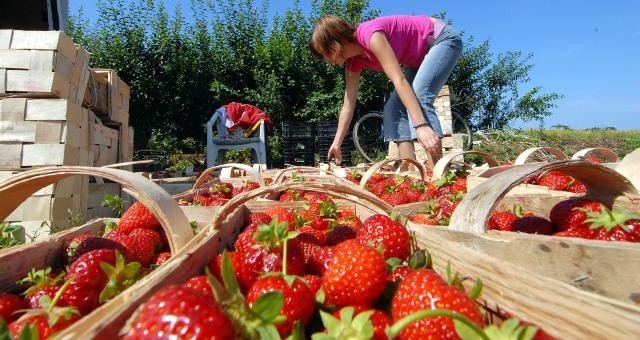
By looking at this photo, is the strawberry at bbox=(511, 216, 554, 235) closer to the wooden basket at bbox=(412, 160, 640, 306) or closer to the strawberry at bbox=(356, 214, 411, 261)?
the wooden basket at bbox=(412, 160, 640, 306)

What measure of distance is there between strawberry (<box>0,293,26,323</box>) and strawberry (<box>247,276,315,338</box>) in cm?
46

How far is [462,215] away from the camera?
1011mm

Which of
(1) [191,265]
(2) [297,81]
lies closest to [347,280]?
(1) [191,265]

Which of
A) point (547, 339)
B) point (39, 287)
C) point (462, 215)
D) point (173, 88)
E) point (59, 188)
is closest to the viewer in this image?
point (547, 339)

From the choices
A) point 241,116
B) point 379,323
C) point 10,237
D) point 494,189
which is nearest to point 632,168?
point 494,189

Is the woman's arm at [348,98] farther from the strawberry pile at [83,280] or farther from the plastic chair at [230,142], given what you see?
the plastic chair at [230,142]

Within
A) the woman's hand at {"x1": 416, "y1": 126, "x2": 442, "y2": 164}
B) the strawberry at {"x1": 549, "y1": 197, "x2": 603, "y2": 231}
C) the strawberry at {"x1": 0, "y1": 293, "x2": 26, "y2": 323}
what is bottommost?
the strawberry at {"x1": 0, "y1": 293, "x2": 26, "y2": 323}

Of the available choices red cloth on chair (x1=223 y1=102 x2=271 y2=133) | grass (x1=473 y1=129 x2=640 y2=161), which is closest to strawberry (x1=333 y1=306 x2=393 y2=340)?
red cloth on chair (x1=223 y1=102 x2=271 y2=133)

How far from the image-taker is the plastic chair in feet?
26.3

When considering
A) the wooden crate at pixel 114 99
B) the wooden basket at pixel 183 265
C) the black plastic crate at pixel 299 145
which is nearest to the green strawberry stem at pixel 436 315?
the wooden basket at pixel 183 265

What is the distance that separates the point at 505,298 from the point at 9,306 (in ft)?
2.93

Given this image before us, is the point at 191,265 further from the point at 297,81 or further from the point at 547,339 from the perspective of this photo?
the point at 297,81

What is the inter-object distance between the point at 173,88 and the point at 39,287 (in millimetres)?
11641

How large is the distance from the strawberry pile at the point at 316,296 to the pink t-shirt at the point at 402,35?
80.6 inches
